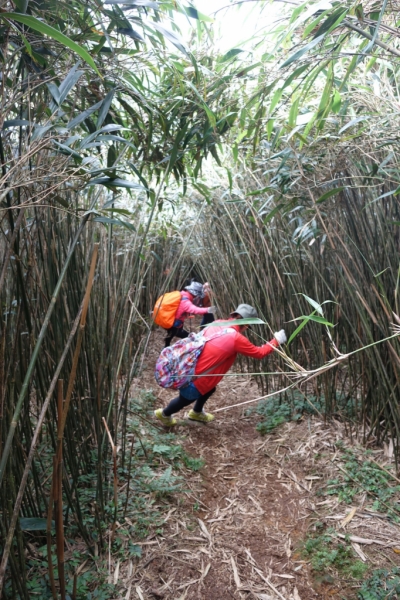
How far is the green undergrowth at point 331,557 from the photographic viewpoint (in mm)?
1375

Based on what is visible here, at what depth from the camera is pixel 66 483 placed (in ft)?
3.89

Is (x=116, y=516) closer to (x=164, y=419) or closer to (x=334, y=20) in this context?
(x=164, y=419)

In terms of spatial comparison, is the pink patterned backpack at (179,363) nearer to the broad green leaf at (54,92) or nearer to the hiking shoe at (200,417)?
the hiking shoe at (200,417)

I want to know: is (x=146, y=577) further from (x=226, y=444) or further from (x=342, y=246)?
(x=342, y=246)

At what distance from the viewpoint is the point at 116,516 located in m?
1.42

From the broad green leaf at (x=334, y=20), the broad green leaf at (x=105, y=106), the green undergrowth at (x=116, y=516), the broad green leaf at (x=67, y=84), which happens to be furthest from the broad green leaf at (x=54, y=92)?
the green undergrowth at (x=116, y=516)

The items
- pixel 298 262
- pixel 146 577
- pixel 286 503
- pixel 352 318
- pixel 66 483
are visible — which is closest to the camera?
pixel 66 483

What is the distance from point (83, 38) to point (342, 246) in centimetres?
132

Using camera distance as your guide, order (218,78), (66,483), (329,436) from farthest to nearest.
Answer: (329,436), (218,78), (66,483)

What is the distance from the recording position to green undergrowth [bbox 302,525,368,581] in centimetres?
Answer: 138

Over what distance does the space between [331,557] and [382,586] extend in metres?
0.19

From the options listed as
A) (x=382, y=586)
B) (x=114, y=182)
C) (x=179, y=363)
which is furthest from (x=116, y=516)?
(x=114, y=182)

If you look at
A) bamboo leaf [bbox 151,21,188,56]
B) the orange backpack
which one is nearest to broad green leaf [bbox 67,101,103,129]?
bamboo leaf [bbox 151,21,188,56]

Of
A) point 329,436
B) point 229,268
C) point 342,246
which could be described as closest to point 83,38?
point 342,246
